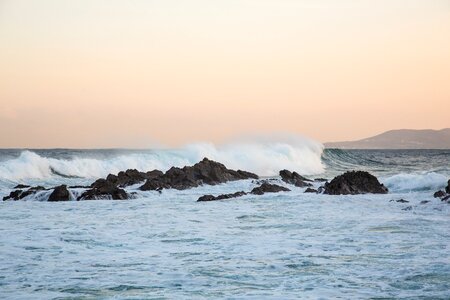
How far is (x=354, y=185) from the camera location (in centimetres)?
2038

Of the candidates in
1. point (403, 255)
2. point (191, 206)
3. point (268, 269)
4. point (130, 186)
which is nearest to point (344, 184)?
point (191, 206)

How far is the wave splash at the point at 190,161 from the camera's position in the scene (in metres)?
35.8

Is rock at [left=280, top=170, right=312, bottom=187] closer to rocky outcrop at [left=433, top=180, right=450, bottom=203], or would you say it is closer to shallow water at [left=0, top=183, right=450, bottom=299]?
rocky outcrop at [left=433, top=180, right=450, bottom=203]

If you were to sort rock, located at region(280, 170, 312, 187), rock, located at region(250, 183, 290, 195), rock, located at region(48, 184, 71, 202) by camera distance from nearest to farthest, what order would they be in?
1. rock, located at region(48, 184, 71, 202)
2. rock, located at region(250, 183, 290, 195)
3. rock, located at region(280, 170, 312, 187)

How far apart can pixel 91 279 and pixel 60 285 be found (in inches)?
16.8

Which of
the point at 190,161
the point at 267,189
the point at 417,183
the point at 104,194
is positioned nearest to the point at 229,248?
the point at 104,194

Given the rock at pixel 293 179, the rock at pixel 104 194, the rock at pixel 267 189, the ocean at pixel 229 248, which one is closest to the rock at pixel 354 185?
the ocean at pixel 229 248

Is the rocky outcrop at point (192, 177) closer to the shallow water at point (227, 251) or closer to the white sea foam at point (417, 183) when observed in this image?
the shallow water at point (227, 251)

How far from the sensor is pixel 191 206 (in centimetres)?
1720

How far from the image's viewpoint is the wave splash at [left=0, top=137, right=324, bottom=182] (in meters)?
35.8

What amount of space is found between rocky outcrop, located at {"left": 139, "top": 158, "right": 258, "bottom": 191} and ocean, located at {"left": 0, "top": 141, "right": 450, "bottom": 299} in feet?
7.55

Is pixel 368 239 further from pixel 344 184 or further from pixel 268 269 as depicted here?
pixel 344 184

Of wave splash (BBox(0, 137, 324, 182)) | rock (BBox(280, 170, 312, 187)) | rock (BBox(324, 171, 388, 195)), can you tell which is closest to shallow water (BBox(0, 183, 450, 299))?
rock (BBox(324, 171, 388, 195))

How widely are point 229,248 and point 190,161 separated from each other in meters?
37.8
